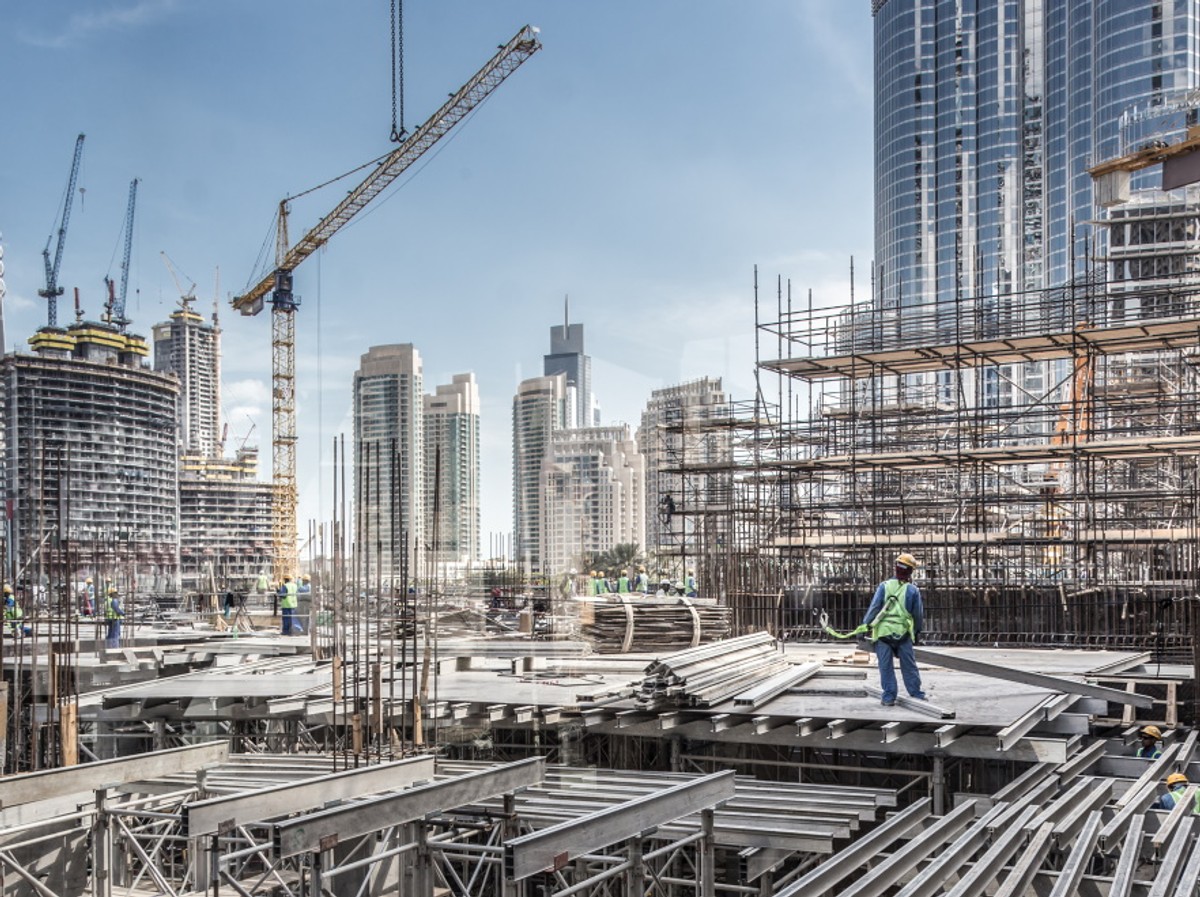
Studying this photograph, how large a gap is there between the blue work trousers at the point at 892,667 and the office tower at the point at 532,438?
82.0 ft

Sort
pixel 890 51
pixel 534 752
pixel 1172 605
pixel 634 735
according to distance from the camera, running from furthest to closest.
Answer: pixel 890 51, pixel 1172 605, pixel 534 752, pixel 634 735

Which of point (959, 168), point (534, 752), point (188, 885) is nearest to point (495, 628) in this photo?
point (534, 752)

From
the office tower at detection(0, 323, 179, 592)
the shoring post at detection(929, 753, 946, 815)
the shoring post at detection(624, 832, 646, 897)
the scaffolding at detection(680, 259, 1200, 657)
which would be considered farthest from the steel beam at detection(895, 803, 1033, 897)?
the office tower at detection(0, 323, 179, 592)

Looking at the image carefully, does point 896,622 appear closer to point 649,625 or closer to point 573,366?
point 649,625

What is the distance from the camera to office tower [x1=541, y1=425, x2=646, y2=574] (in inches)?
1411

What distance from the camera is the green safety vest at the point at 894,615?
11.1 meters

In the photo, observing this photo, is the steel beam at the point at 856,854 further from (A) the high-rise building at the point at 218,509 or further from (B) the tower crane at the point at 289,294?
(B) the tower crane at the point at 289,294

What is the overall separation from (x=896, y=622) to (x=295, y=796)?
18.7ft

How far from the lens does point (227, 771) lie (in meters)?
10.4

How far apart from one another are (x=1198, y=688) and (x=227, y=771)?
10.1m

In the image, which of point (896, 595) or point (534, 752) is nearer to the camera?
point (896, 595)

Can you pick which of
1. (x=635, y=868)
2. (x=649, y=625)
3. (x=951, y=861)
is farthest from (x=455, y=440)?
(x=951, y=861)

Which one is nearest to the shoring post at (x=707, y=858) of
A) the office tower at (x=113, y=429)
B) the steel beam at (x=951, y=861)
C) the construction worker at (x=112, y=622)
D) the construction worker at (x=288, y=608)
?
the steel beam at (x=951, y=861)

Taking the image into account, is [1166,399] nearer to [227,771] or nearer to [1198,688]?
[1198,688]
